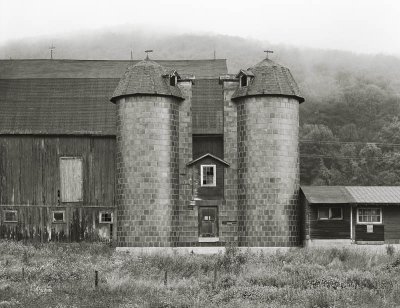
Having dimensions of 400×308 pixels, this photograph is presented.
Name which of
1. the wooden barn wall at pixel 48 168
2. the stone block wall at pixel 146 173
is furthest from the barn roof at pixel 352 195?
the wooden barn wall at pixel 48 168

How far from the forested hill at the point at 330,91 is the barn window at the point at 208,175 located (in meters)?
36.2

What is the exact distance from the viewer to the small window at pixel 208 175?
149 feet

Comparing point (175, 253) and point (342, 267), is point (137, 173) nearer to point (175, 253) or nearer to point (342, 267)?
point (175, 253)

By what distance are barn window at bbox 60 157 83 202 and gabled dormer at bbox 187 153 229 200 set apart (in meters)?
7.16

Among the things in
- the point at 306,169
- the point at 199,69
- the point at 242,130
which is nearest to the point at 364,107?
the point at 306,169

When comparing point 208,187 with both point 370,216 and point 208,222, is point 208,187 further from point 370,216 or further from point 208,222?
point 370,216

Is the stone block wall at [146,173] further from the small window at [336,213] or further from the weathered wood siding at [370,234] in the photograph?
the weathered wood siding at [370,234]

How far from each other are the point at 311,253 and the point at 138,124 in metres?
11.7

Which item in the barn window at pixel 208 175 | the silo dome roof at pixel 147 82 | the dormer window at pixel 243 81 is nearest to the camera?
the silo dome roof at pixel 147 82

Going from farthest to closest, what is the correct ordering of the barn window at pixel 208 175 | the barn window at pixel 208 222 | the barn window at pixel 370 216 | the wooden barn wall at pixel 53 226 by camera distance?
1. the wooden barn wall at pixel 53 226
2. the barn window at pixel 208 175
3. the barn window at pixel 208 222
4. the barn window at pixel 370 216

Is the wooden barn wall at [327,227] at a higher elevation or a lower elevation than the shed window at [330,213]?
lower

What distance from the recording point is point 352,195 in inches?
1736

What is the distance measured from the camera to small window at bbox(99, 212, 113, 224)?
48188 millimetres

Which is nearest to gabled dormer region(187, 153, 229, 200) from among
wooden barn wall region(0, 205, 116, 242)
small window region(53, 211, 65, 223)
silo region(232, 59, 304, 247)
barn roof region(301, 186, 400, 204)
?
silo region(232, 59, 304, 247)
